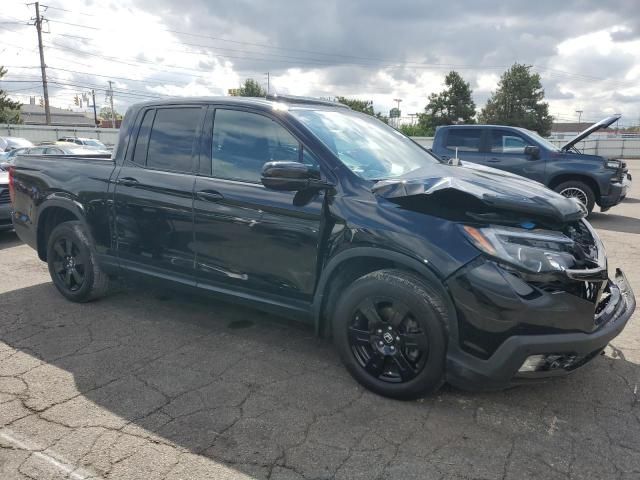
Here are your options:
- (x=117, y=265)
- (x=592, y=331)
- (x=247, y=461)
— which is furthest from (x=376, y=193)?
(x=117, y=265)

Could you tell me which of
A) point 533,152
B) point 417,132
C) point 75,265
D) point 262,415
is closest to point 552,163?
point 533,152

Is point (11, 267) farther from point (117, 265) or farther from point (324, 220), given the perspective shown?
point (324, 220)

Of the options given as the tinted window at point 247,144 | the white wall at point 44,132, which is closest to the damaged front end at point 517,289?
the tinted window at point 247,144

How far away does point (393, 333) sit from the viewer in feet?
9.85

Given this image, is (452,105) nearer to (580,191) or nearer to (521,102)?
(521,102)

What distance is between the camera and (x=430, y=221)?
2.86 meters

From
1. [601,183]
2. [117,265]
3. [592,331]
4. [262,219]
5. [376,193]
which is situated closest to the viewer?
[592,331]

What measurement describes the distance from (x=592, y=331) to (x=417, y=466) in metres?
1.17

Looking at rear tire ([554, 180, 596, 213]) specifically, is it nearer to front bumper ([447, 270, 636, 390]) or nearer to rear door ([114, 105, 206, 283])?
front bumper ([447, 270, 636, 390])

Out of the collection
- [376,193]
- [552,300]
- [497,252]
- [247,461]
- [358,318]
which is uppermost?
[376,193]

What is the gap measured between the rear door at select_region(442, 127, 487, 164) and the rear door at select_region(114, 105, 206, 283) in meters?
6.92

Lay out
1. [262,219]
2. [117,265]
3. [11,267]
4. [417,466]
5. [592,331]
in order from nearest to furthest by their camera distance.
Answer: [417,466] → [592,331] → [262,219] → [117,265] → [11,267]

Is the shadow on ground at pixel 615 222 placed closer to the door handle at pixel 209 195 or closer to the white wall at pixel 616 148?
the door handle at pixel 209 195

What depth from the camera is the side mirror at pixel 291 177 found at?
3076 mm
